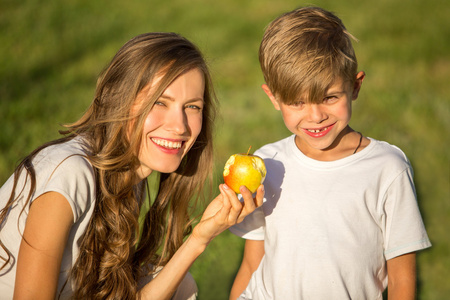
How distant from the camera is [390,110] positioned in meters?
6.39

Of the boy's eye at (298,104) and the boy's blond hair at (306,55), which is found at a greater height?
the boy's blond hair at (306,55)

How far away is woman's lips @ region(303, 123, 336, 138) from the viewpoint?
2504 millimetres

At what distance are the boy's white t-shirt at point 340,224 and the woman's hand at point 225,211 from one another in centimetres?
20

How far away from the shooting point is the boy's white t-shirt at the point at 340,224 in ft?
8.06

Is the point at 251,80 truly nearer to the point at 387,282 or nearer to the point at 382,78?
the point at 382,78

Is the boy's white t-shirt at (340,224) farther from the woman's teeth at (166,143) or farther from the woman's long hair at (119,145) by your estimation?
the woman's long hair at (119,145)

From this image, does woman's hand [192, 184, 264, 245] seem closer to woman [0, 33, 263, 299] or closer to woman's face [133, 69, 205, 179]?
woman [0, 33, 263, 299]

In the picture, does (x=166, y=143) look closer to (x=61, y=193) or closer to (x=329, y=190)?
(x=61, y=193)

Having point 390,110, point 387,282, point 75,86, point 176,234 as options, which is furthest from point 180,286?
point 75,86

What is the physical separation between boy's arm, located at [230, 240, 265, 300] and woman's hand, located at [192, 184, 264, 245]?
1.03ft

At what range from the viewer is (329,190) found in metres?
2.58

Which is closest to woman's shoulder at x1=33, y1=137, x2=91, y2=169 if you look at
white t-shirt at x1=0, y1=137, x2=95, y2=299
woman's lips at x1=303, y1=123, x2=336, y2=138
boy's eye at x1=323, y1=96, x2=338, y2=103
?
white t-shirt at x1=0, y1=137, x2=95, y2=299

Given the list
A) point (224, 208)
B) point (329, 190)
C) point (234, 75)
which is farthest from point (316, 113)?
point (234, 75)

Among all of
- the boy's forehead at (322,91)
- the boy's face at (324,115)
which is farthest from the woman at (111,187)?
the boy's forehead at (322,91)
